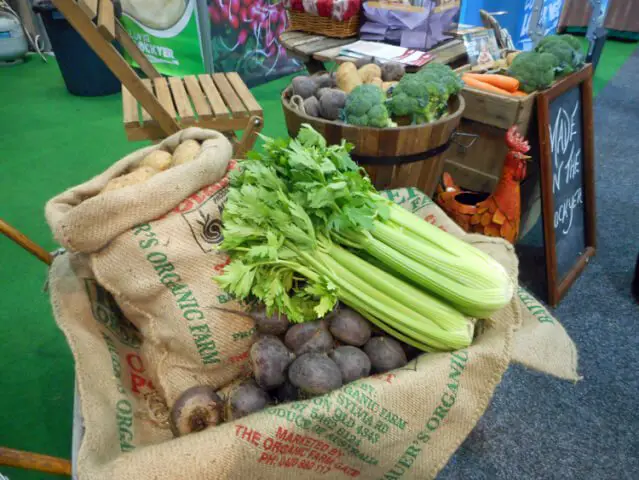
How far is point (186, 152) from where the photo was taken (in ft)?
5.04

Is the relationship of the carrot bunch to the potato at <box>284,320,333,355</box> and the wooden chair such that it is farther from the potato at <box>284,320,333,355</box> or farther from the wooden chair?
the potato at <box>284,320,333,355</box>

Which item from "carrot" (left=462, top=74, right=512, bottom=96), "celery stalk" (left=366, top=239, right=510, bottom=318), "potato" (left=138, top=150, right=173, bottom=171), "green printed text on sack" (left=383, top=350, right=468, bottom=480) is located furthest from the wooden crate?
"potato" (left=138, top=150, right=173, bottom=171)

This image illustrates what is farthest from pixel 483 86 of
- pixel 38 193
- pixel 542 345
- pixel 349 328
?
pixel 38 193

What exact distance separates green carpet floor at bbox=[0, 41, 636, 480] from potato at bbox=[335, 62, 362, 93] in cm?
197

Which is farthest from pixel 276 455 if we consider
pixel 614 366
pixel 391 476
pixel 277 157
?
pixel 614 366

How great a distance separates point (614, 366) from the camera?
2.24 meters

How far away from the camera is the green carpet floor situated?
2004 millimetres

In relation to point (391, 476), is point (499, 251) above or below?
above

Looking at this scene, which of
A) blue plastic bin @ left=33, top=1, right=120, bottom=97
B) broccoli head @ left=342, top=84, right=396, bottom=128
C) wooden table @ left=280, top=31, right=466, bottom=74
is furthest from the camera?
blue plastic bin @ left=33, top=1, right=120, bottom=97

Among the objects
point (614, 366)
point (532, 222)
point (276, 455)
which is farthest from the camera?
point (532, 222)

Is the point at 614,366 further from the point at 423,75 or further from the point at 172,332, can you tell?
the point at 172,332

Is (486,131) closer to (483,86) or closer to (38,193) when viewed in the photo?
(483,86)

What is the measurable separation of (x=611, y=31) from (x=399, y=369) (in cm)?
938

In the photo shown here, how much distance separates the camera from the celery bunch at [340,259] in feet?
4.17
